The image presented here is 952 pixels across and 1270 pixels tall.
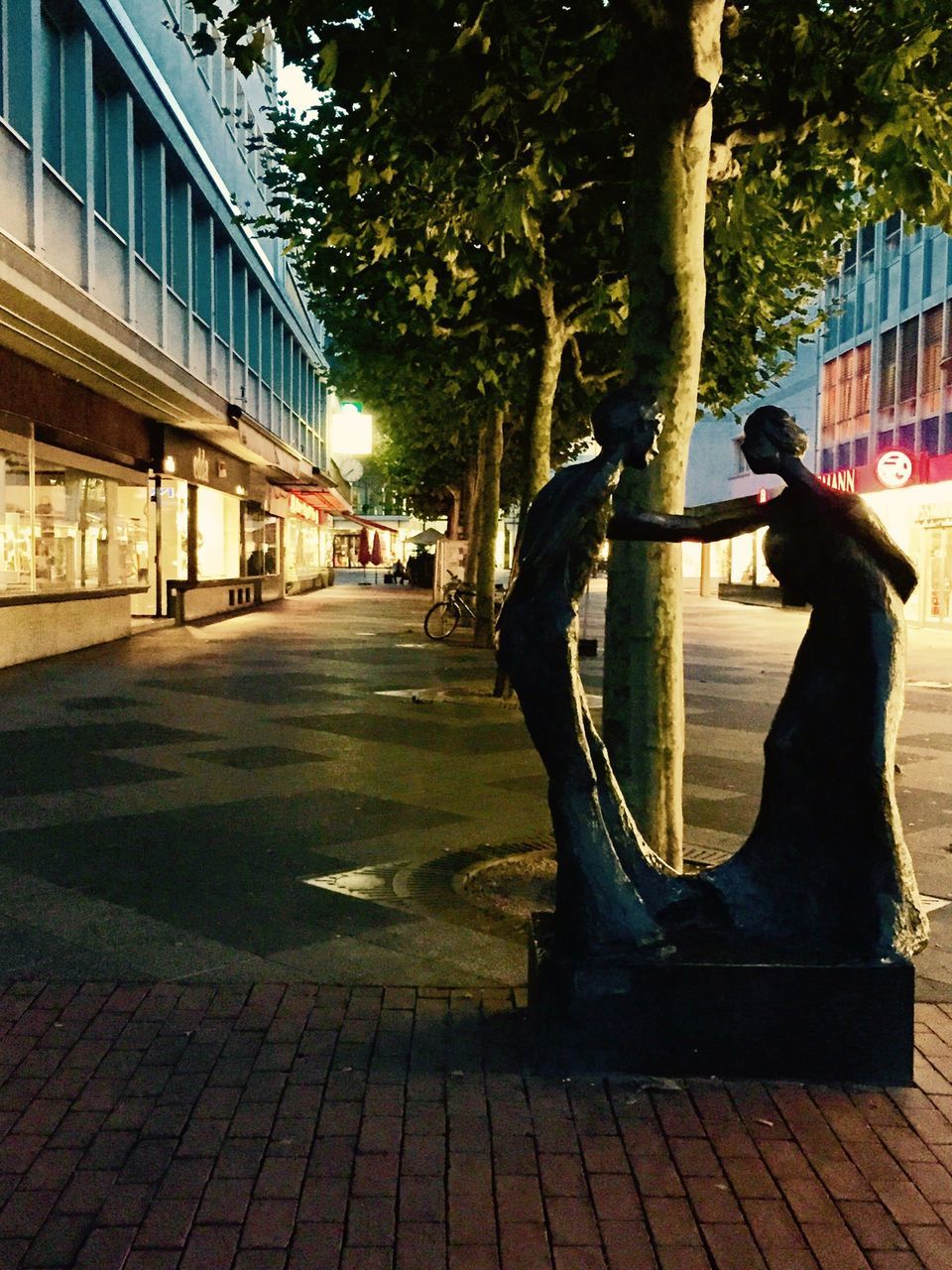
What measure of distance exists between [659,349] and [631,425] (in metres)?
1.88

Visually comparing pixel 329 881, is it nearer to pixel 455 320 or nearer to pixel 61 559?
pixel 455 320

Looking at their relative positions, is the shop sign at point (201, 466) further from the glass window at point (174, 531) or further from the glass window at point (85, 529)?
the glass window at point (85, 529)

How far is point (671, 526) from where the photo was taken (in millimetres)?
4020

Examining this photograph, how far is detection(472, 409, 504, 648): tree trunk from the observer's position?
18328 mm

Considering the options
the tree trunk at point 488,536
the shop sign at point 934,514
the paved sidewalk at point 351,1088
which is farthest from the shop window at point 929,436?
the paved sidewalk at point 351,1088

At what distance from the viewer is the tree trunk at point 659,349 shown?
555 centimetres

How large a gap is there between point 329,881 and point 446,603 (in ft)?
51.8

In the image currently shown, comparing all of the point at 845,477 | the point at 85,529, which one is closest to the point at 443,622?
the point at 85,529

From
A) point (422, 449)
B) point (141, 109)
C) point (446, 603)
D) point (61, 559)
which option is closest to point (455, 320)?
point (61, 559)

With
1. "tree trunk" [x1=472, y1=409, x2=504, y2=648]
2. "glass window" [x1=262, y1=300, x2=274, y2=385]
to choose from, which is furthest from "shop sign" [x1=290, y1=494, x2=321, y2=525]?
"tree trunk" [x1=472, y1=409, x2=504, y2=648]

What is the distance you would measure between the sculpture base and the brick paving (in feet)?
0.23

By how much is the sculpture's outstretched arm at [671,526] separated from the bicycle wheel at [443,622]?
57.7 ft

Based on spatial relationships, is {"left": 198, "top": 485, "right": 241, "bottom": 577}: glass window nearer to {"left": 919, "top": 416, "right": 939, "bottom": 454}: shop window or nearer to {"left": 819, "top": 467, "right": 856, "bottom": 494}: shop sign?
{"left": 819, "top": 467, "right": 856, "bottom": 494}: shop sign

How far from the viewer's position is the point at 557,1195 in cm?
303
